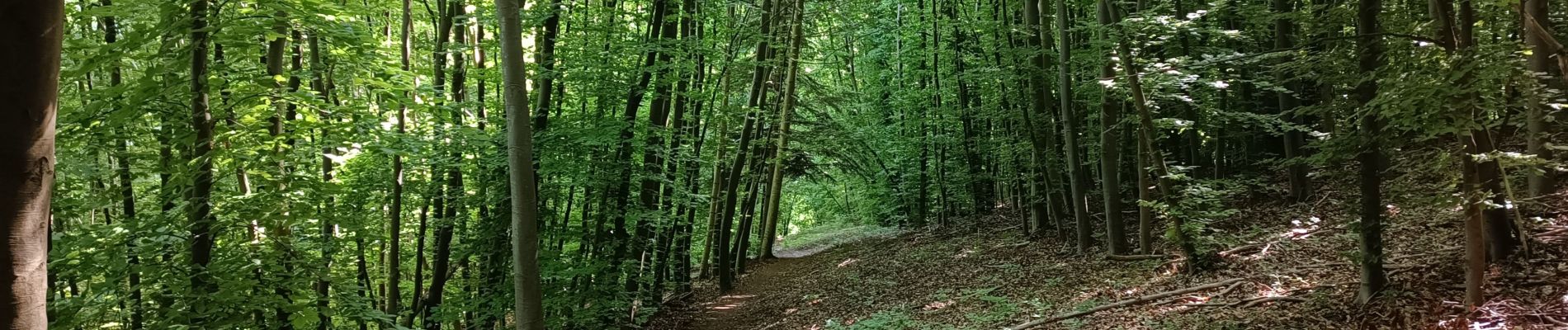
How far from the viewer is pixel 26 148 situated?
5.83ft

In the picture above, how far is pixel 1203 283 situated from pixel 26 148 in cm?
834

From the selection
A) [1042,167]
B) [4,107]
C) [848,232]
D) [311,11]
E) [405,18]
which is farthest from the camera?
[848,232]

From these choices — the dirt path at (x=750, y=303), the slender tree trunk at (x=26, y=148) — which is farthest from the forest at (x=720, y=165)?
the dirt path at (x=750, y=303)

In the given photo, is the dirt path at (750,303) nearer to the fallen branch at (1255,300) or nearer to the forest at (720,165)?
the forest at (720,165)

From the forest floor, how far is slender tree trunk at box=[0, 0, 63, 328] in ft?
22.2

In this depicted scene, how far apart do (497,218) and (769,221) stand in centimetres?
956

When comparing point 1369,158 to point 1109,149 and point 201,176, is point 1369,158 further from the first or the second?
point 201,176

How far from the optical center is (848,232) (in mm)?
23672

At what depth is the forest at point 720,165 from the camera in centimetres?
421

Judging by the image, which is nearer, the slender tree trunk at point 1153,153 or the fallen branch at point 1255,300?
the fallen branch at point 1255,300

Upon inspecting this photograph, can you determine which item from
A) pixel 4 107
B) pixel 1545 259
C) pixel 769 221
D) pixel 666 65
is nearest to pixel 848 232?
pixel 769 221

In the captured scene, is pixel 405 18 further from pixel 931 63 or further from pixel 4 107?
pixel 931 63

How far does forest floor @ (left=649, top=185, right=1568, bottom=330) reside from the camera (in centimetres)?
499

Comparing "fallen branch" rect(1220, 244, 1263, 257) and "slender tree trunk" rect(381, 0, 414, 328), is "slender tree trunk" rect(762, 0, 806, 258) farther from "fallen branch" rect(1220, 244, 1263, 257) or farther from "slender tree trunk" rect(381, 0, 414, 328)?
"fallen branch" rect(1220, 244, 1263, 257)
